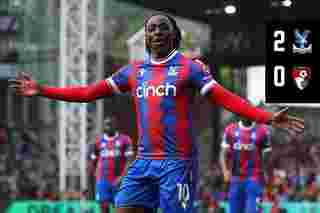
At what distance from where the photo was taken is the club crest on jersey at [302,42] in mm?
8594

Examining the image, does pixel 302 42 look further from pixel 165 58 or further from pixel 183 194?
pixel 183 194

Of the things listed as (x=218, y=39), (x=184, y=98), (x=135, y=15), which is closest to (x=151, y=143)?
(x=184, y=98)

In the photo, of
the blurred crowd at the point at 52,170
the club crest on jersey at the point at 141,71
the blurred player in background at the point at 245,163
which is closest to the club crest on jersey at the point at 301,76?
the club crest on jersey at the point at 141,71

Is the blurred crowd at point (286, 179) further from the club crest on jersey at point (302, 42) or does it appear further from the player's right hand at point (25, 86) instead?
the player's right hand at point (25, 86)

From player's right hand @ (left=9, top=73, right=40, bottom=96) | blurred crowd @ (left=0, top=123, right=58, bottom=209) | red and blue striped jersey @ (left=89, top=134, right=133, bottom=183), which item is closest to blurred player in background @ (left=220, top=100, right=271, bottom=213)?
red and blue striped jersey @ (left=89, top=134, right=133, bottom=183)

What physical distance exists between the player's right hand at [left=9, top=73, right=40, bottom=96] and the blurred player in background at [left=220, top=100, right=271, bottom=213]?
5.98 m

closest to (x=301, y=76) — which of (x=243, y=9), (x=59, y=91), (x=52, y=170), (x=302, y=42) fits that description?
(x=302, y=42)

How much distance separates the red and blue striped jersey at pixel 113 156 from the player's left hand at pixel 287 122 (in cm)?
848

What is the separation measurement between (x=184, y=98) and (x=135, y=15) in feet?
58.9

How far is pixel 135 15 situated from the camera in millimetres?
23719

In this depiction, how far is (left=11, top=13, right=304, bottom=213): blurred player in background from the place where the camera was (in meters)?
5.89

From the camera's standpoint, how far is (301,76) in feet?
28.1

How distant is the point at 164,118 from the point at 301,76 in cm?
298

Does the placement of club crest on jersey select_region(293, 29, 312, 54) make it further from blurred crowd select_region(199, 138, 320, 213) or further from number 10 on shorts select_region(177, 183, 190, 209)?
blurred crowd select_region(199, 138, 320, 213)
